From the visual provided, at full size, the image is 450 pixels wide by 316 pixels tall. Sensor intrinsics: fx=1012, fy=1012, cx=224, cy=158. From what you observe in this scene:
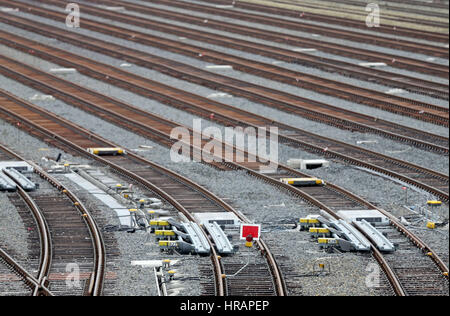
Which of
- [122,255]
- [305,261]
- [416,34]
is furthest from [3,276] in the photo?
[416,34]

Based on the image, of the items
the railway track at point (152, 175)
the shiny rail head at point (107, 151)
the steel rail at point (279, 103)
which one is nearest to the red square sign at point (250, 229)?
the railway track at point (152, 175)

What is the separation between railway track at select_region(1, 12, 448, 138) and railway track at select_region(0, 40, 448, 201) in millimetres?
1807

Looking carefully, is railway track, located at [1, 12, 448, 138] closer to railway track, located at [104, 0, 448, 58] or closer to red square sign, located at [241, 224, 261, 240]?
railway track, located at [104, 0, 448, 58]

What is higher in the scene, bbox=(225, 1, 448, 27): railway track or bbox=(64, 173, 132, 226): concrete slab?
bbox=(225, 1, 448, 27): railway track

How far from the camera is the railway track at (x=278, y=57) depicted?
38250mm

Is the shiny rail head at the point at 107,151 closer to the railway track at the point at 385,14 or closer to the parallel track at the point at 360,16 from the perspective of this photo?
the parallel track at the point at 360,16

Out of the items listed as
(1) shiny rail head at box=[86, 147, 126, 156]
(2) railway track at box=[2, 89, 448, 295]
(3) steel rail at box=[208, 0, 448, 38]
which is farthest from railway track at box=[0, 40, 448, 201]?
(3) steel rail at box=[208, 0, 448, 38]

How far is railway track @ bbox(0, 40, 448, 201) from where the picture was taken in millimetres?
25047

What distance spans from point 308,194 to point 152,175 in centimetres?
393

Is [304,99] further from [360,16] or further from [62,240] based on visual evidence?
[360,16]

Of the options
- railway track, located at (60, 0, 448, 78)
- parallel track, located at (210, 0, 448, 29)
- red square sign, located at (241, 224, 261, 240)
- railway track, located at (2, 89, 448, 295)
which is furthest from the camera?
parallel track, located at (210, 0, 448, 29)

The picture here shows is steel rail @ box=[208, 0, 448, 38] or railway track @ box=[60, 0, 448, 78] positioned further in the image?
steel rail @ box=[208, 0, 448, 38]

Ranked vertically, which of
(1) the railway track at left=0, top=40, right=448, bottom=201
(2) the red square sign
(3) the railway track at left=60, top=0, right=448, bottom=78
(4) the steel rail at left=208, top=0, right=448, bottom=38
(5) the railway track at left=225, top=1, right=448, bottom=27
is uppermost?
(5) the railway track at left=225, top=1, right=448, bottom=27

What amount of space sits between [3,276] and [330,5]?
51.5 m
